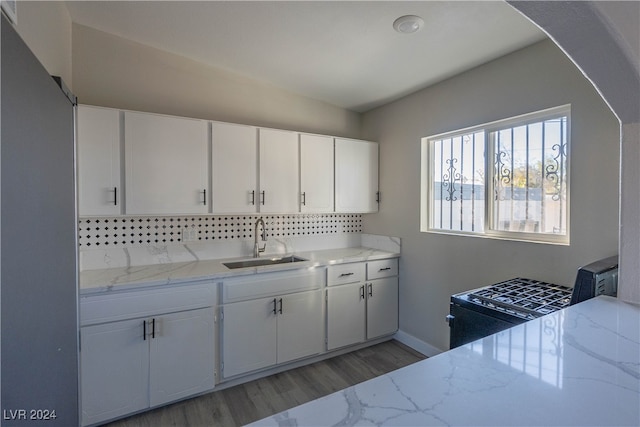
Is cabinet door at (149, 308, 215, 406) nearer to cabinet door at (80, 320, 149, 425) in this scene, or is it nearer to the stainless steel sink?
cabinet door at (80, 320, 149, 425)

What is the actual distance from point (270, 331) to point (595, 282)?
2.09 m

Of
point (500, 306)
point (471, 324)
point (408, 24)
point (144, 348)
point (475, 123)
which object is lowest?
point (144, 348)

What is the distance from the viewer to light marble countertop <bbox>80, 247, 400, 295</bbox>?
6.44 feet

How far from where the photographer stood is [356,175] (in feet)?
10.8

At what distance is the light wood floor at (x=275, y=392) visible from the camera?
6.72ft

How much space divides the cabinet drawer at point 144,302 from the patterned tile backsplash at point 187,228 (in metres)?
0.61

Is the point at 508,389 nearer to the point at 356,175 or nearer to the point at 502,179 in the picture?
the point at 502,179

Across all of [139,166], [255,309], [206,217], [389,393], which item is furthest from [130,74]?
[389,393]

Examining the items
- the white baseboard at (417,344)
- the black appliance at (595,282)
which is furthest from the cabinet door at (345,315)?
the black appliance at (595,282)

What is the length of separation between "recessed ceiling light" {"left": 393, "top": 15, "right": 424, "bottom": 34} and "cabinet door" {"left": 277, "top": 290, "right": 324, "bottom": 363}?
2.09m

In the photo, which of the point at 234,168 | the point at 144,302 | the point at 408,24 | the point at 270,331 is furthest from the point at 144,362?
the point at 408,24

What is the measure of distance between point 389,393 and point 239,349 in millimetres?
1961

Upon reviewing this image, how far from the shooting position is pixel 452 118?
2.64 meters

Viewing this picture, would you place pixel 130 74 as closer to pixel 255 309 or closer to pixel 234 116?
pixel 234 116
